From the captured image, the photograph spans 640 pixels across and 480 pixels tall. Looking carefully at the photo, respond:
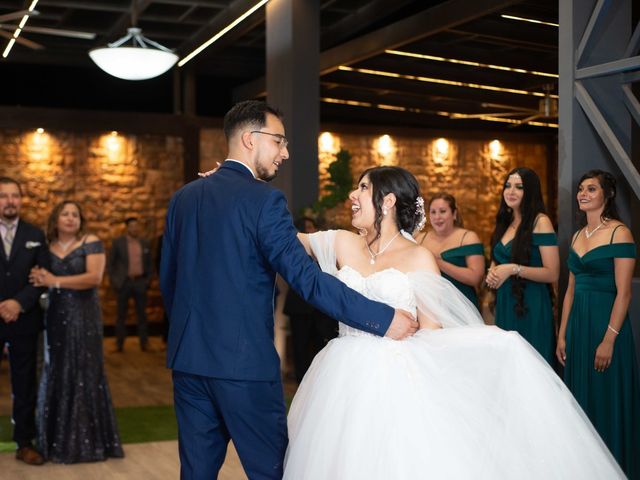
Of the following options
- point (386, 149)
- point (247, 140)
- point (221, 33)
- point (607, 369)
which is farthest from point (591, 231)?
point (386, 149)

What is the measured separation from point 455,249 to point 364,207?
2500mm

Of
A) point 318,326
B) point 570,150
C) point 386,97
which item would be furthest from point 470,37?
point 570,150

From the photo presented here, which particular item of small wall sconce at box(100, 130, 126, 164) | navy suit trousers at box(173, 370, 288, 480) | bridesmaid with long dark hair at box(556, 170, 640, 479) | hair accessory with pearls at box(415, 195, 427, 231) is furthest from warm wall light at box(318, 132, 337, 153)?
navy suit trousers at box(173, 370, 288, 480)

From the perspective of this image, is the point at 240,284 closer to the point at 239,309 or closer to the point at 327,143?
the point at 239,309

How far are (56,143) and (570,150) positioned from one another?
30.3 feet

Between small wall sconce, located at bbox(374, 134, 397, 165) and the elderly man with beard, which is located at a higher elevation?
small wall sconce, located at bbox(374, 134, 397, 165)

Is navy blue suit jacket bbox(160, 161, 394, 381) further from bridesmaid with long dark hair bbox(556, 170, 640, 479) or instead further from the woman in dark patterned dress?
the woman in dark patterned dress

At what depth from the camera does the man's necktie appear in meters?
5.17

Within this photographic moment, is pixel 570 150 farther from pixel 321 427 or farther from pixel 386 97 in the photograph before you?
pixel 386 97

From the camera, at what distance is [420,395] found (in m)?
2.79

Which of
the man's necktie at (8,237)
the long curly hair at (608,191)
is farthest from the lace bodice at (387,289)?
the man's necktie at (8,237)

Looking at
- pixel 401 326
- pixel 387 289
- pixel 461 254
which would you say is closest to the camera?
pixel 401 326

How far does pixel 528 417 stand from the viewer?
2852mm

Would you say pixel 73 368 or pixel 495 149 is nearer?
pixel 73 368
